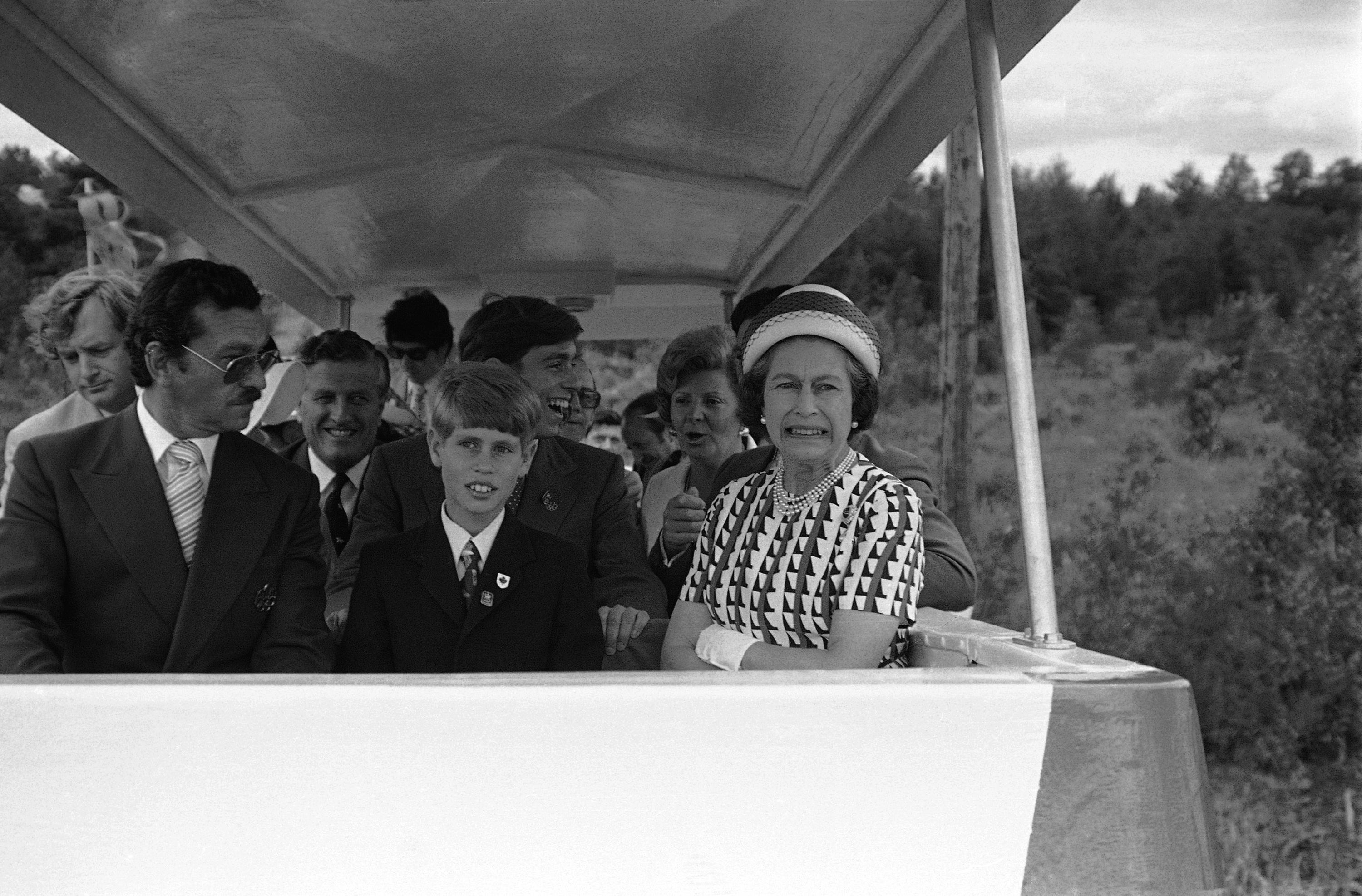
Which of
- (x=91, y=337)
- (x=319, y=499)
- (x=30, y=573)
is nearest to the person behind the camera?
(x=30, y=573)

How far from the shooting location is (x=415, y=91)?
3.30 meters

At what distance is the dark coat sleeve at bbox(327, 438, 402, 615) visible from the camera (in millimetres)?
3488

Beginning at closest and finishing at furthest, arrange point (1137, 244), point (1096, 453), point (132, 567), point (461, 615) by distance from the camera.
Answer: point (132, 567)
point (461, 615)
point (1096, 453)
point (1137, 244)

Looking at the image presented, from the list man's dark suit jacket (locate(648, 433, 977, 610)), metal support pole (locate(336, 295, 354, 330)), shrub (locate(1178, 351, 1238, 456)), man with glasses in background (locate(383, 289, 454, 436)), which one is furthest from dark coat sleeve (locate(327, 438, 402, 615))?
shrub (locate(1178, 351, 1238, 456))

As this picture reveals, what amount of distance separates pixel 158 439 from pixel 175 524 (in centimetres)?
18

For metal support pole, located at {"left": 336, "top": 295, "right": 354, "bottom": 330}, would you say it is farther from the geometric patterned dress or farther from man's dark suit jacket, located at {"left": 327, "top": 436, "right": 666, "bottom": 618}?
the geometric patterned dress

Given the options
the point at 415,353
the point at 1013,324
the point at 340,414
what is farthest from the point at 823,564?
the point at 415,353

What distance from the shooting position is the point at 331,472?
4.40 m

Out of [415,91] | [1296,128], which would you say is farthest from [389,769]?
[1296,128]

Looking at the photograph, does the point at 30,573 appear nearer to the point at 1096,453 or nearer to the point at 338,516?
the point at 338,516

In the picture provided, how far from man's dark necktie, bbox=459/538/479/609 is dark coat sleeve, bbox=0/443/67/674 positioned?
0.75 m

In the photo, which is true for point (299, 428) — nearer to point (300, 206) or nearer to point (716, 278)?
point (300, 206)

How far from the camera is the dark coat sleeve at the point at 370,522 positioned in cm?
349

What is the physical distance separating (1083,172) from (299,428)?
2789 centimetres
